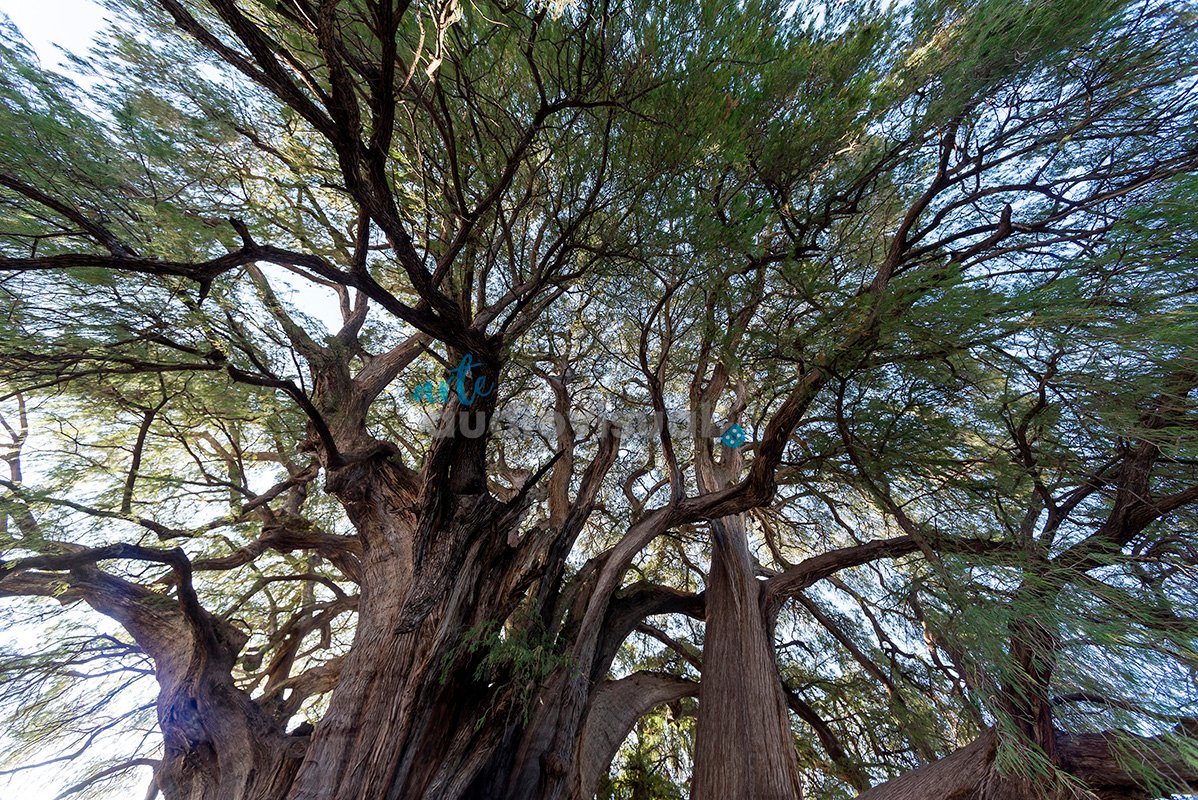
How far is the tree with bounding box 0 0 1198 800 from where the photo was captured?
4.99 ft

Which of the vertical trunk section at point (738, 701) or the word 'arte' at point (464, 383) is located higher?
the word 'arte' at point (464, 383)

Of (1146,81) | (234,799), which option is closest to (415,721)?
(234,799)

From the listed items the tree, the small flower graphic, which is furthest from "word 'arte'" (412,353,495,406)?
the small flower graphic

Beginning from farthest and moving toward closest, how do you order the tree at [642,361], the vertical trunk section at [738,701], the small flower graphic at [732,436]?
the small flower graphic at [732,436] < the vertical trunk section at [738,701] < the tree at [642,361]

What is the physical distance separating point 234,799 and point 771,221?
14.7ft

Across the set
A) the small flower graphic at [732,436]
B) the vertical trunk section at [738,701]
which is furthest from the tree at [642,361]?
the small flower graphic at [732,436]

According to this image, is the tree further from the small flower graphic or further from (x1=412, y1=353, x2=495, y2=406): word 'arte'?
the small flower graphic

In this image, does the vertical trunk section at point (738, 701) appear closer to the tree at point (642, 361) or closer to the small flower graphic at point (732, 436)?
the tree at point (642, 361)

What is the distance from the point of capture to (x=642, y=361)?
2996 mm

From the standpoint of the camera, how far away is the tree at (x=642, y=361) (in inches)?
A: 59.9

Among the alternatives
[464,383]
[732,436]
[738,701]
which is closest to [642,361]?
[464,383]

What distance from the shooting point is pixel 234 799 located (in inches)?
82.0

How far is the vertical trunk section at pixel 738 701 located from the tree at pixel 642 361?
23 millimetres

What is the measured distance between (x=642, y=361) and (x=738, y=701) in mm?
2327
